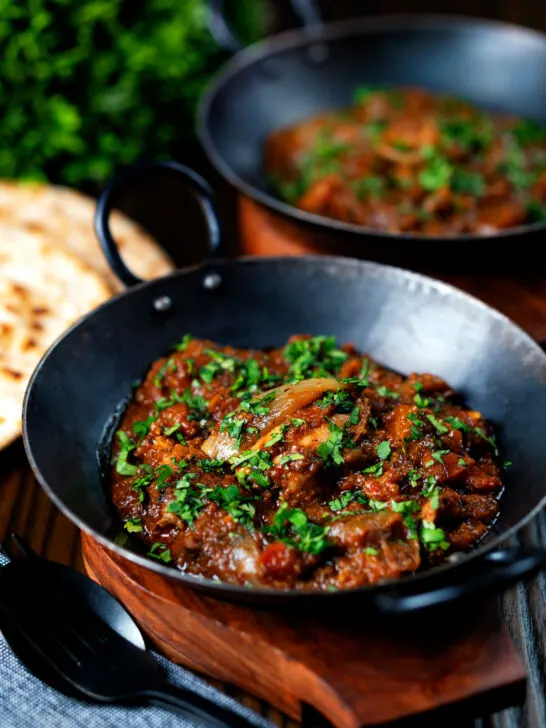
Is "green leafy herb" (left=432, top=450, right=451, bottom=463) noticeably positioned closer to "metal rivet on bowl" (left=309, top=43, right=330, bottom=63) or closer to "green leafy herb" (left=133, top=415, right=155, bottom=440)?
"green leafy herb" (left=133, top=415, right=155, bottom=440)

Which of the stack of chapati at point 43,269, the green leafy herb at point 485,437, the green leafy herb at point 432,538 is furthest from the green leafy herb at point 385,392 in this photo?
the stack of chapati at point 43,269

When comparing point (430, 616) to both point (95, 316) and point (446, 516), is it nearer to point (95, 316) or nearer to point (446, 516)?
point (446, 516)

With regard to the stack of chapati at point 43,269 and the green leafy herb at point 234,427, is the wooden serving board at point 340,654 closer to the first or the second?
the green leafy herb at point 234,427

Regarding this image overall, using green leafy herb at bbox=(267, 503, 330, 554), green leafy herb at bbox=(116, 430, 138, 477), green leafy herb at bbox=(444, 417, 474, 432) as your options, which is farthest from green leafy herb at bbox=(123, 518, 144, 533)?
green leafy herb at bbox=(444, 417, 474, 432)

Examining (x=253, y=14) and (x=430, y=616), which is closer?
(x=430, y=616)

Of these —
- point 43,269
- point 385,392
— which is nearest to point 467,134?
point 385,392

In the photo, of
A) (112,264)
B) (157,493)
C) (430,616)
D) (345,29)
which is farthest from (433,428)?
(345,29)

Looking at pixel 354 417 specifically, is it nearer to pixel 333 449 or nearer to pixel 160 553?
pixel 333 449

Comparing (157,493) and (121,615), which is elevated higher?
(157,493)
